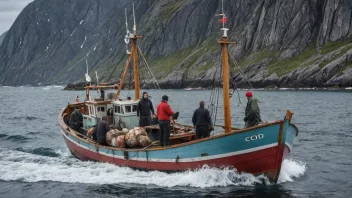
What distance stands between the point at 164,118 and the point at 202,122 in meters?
2.15

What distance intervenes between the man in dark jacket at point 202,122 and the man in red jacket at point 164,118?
4.80 feet

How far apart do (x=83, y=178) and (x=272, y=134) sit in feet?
35.0

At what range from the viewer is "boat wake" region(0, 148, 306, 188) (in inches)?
784

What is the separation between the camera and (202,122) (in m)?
21.2

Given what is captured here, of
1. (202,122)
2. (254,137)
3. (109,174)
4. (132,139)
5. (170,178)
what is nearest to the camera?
(254,137)

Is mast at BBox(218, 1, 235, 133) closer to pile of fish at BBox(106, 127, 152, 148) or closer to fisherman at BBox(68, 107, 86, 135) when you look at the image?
pile of fish at BBox(106, 127, 152, 148)

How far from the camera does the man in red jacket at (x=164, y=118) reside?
2173cm

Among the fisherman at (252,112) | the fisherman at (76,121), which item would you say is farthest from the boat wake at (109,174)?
the fisherman at (252,112)

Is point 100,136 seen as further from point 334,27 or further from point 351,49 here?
point 334,27

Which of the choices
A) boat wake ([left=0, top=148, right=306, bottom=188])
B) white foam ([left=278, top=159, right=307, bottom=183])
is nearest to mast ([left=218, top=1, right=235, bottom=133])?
boat wake ([left=0, top=148, right=306, bottom=188])

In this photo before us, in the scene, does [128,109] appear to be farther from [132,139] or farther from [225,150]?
[225,150]

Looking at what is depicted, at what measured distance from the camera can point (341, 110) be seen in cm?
5541

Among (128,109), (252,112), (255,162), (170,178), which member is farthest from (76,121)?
(255,162)

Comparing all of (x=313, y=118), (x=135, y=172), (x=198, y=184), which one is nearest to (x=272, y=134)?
(x=198, y=184)
